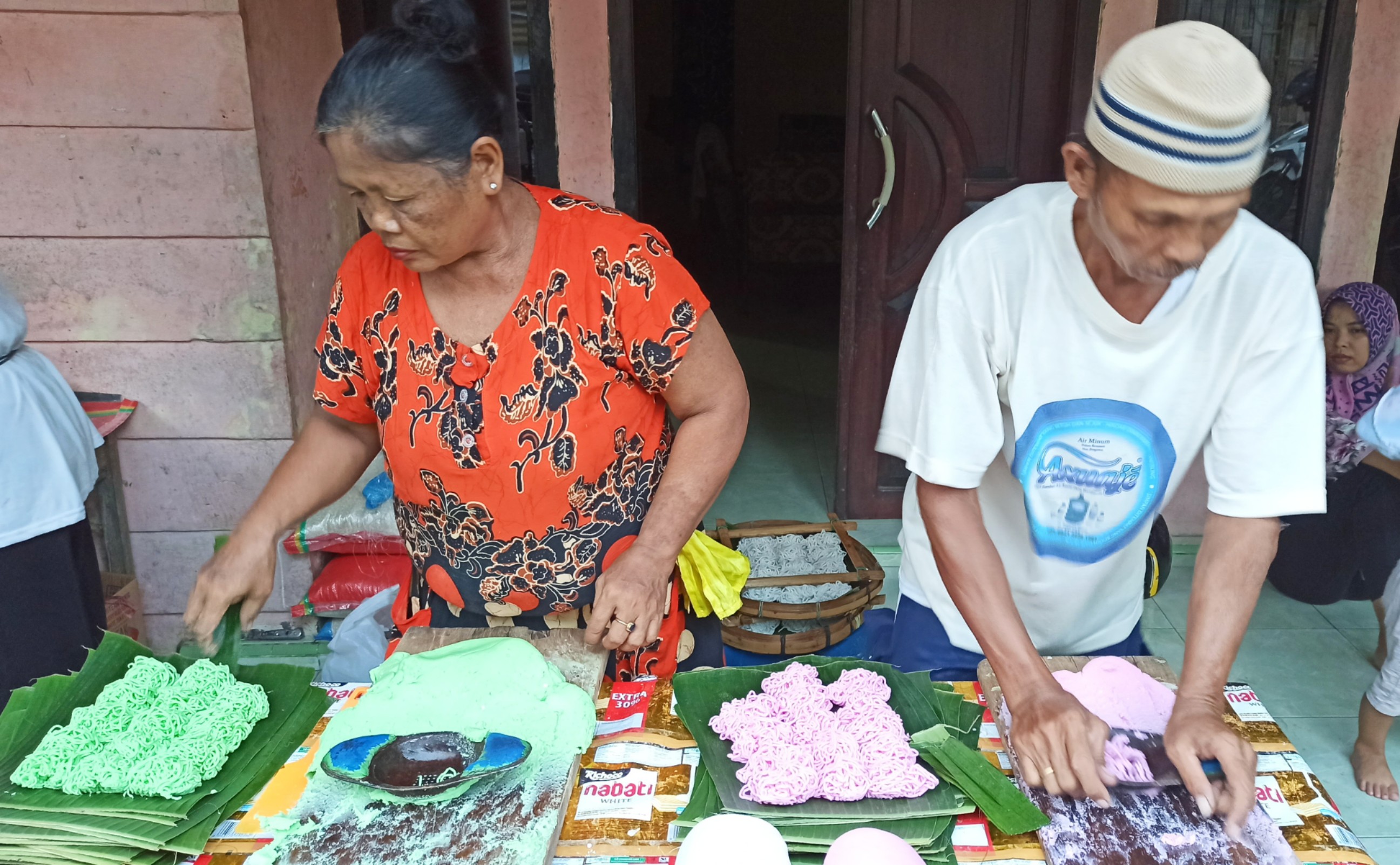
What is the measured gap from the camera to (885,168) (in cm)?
397

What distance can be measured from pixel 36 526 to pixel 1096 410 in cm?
259

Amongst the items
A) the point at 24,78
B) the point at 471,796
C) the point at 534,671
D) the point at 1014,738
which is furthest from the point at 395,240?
the point at 24,78

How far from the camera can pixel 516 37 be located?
3.72 m

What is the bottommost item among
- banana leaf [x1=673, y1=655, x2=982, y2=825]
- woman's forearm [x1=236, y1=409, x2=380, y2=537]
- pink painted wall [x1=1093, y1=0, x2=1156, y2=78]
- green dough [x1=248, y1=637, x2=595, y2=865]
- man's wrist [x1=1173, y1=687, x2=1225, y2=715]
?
banana leaf [x1=673, y1=655, x2=982, y2=825]

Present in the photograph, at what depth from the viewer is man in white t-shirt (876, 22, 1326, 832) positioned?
1.41m

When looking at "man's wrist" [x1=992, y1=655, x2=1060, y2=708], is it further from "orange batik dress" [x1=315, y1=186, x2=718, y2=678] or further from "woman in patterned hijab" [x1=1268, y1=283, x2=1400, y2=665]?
"woman in patterned hijab" [x1=1268, y1=283, x2=1400, y2=665]

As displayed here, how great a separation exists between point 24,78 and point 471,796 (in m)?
2.91

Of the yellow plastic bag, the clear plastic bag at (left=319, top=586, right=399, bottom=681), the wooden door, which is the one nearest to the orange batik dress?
the yellow plastic bag

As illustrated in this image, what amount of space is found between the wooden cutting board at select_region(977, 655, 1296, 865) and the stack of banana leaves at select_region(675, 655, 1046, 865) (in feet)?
0.12

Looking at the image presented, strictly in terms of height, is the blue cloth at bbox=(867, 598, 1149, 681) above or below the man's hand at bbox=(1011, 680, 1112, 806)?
below

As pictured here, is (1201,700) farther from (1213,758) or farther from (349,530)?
(349,530)

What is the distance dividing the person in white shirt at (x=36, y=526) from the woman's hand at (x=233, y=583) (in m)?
1.24

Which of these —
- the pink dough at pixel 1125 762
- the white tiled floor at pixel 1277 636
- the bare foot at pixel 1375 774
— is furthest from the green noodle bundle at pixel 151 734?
the bare foot at pixel 1375 774

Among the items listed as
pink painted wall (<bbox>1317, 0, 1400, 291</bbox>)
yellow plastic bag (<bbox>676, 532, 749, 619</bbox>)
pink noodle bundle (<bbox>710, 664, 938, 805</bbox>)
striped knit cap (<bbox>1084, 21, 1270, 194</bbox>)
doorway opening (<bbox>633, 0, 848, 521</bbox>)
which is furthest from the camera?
doorway opening (<bbox>633, 0, 848, 521</bbox>)
